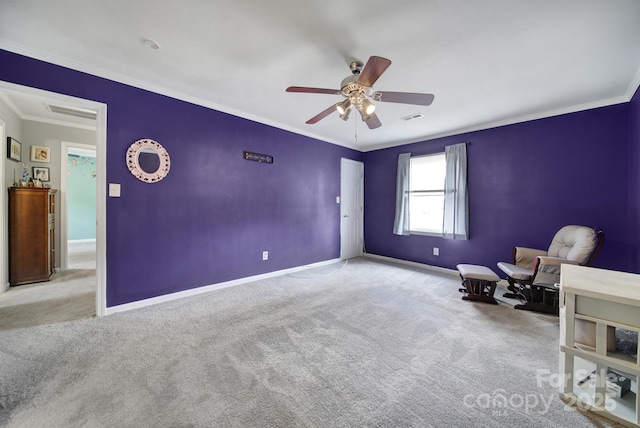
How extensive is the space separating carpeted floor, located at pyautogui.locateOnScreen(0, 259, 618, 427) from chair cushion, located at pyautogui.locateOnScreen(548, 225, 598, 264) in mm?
738

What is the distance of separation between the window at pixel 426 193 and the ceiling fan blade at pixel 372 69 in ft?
10.1

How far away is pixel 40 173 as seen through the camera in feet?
12.6

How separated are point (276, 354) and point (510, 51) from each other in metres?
3.13

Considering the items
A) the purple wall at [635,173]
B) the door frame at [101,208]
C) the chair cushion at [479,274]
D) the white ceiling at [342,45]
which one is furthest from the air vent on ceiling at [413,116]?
the door frame at [101,208]

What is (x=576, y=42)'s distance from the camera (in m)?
1.88

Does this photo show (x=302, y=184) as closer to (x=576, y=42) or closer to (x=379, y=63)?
(x=379, y=63)

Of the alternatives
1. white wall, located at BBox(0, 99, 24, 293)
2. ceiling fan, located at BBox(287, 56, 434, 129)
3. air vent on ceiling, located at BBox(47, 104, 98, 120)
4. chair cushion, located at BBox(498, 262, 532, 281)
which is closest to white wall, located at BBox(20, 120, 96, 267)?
white wall, located at BBox(0, 99, 24, 293)

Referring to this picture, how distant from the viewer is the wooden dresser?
3.22 metres

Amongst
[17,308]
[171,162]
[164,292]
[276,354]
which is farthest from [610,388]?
[17,308]

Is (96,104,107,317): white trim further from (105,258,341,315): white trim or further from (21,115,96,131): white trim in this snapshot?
(21,115,96,131): white trim

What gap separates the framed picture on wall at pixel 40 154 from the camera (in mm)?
3746

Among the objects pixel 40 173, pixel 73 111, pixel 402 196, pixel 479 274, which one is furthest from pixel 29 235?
pixel 479 274

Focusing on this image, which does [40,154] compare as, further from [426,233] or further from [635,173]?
[635,173]

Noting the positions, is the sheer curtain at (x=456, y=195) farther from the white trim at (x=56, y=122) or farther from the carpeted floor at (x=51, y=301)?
the white trim at (x=56, y=122)
